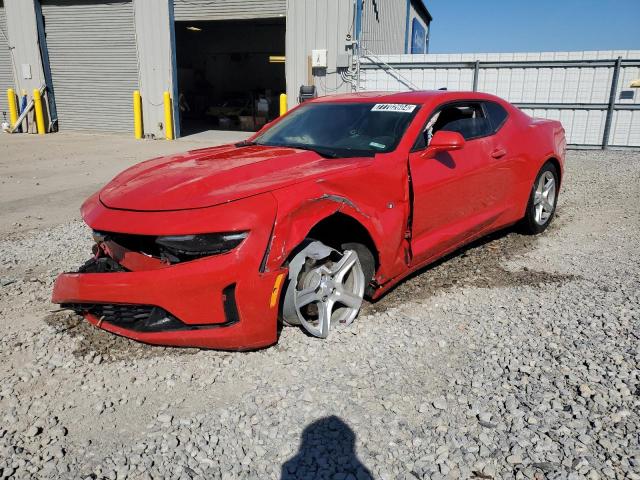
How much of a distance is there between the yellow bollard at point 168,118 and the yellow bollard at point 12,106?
17.7ft

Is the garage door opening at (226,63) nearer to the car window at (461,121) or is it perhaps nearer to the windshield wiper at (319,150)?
A: the car window at (461,121)

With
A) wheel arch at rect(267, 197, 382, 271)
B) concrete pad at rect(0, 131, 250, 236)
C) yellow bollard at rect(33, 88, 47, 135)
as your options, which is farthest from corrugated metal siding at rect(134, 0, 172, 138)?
wheel arch at rect(267, 197, 382, 271)

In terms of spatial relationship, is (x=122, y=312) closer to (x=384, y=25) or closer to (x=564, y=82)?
(x=564, y=82)

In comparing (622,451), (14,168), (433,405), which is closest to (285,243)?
(433,405)

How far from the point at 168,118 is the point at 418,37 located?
54.6ft

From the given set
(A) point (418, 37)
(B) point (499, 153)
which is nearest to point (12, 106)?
(B) point (499, 153)

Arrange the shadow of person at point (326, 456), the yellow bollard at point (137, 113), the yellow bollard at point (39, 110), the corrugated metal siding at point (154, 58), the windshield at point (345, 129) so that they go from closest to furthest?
1. the shadow of person at point (326, 456)
2. the windshield at point (345, 129)
3. the corrugated metal siding at point (154, 58)
4. the yellow bollard at point (137, 113)
5. the yellow bollard at point (39, 110)

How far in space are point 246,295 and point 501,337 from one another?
5.30 ft

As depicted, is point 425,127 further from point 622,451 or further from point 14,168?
point 14,168

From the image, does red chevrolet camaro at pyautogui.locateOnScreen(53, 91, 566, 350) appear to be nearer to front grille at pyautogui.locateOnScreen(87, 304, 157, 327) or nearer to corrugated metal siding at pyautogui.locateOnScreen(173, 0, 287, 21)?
front grille at pyautogui.locateOnScreen(87, 304, 157, 327)

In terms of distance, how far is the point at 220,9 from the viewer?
51.8 feet

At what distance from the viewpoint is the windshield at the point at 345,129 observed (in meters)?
3.59

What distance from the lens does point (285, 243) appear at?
266 cm

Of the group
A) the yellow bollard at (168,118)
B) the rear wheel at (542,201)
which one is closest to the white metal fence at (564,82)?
the yellow bollard at (168,118)
